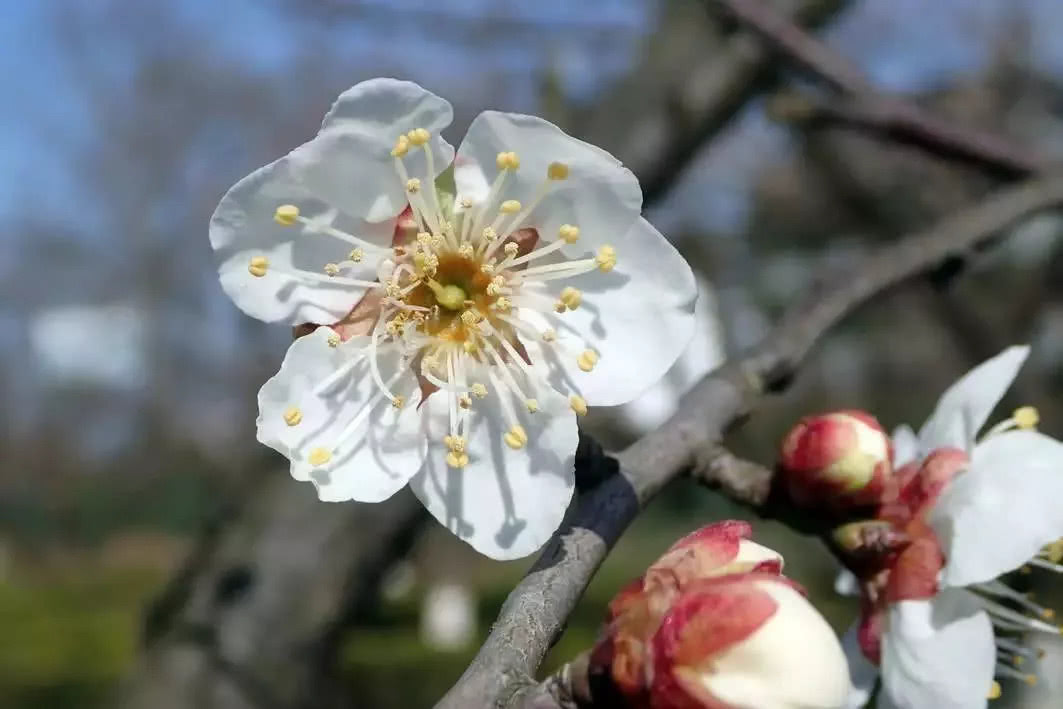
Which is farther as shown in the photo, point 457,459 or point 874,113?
point 874,113

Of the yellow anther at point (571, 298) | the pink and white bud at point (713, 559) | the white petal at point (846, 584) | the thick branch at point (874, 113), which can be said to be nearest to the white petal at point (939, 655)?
the white petal at point (846, 584)

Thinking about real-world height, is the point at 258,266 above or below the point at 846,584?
above

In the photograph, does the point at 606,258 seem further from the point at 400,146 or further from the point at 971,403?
the point at 971,403

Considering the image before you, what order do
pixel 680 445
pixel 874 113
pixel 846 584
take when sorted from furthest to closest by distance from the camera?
pixel 874 113 → pixel 846 584 → pixel 680 445

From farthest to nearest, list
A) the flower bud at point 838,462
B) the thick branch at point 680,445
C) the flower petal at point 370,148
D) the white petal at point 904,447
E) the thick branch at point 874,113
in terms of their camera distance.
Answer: the thick branch at point 874,113
the white petal at point 904,447
the flower bud at point 838,462
the flower petal at point 370,148
the thick branch at point 680,445

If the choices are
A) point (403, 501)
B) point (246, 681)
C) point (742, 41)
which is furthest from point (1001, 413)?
point (246, 681)

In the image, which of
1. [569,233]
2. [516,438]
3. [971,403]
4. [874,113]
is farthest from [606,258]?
[874,113]

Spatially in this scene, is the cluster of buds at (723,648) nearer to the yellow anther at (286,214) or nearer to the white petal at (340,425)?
the white petal at (340,425)
